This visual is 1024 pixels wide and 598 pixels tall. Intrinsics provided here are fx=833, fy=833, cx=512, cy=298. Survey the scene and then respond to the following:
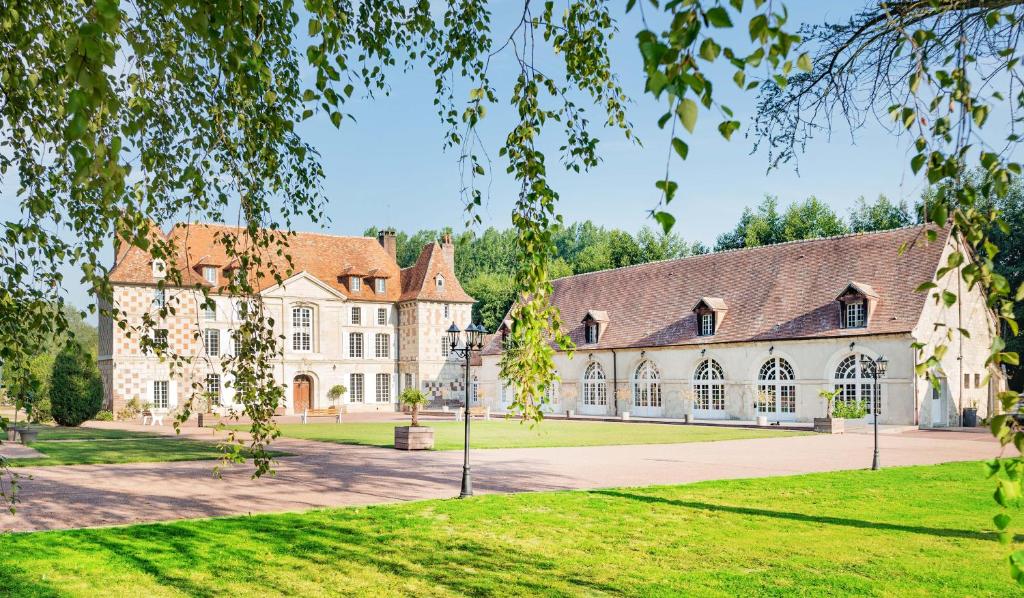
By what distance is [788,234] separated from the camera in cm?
5234

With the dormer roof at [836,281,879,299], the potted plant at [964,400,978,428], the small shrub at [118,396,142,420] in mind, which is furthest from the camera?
the small shrub at [118,396,142,420]

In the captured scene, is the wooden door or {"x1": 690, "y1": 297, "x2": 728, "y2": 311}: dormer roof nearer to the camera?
{"x1": 690, "y1": 297, "x2": 728, "y2": 311}: dormer roof

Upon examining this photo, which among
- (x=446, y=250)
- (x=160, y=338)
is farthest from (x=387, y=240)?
(x=160, y=338)

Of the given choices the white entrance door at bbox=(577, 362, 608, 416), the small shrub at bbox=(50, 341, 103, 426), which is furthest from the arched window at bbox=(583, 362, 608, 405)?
the small shrub at bbox=(50, 341, 103, 426)

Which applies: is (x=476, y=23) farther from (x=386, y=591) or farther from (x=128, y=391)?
(x=128, y=391)

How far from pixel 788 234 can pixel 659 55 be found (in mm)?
53103

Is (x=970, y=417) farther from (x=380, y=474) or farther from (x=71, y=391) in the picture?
(x=71, y=391)

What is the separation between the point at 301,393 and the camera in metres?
48.5

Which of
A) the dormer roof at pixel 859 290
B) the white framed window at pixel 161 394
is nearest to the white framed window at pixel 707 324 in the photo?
the dormer roof at pixel 859 290

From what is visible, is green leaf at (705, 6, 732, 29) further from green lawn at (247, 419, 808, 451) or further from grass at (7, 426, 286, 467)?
green lawn at (247, 419, 808, 451)

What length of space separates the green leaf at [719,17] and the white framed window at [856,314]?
31940mm

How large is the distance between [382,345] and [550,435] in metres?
26.1

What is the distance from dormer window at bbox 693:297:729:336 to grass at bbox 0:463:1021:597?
81.2ft

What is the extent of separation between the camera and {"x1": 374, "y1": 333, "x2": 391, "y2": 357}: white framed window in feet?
168
